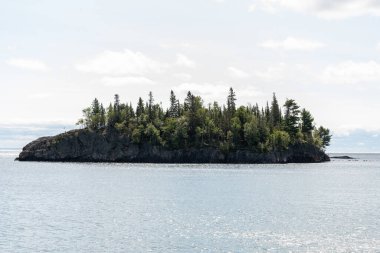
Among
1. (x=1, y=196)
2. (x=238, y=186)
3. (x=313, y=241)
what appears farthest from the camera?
(x=238, y=186)

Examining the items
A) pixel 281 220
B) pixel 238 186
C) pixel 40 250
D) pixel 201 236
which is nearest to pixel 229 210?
pixel 281 220

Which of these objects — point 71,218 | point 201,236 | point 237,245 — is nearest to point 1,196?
point 71,218

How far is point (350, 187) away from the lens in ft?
366

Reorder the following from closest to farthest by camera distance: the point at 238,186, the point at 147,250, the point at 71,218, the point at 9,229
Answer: the point at 147,250 → the point at 9,229 → the point at 71,218 → the point at 238,186

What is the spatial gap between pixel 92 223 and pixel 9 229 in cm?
955

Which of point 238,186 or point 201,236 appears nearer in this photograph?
point 201,236

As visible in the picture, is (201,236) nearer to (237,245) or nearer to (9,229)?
(237,245)

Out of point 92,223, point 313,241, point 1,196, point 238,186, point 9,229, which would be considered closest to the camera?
point 313,241

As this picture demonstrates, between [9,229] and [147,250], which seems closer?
[147,250]

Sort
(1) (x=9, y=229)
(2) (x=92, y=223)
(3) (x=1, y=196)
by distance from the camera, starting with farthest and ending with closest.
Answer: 1. (3) (x=1, y=196)
2. (2) (x=92, y=223)
3. (1) (x=9, y=229)

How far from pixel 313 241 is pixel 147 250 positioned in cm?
1657

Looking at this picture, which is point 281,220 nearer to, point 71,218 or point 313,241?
point 313,241

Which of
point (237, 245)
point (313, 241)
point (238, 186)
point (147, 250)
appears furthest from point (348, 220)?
point (238, 186)

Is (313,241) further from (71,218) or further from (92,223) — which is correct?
(71,218)
